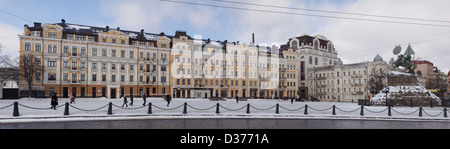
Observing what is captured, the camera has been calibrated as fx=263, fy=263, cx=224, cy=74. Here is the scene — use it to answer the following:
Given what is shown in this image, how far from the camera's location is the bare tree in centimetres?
Result: 4303

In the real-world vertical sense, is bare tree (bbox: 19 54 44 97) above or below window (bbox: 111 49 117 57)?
below

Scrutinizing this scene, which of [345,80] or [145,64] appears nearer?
[145,64]

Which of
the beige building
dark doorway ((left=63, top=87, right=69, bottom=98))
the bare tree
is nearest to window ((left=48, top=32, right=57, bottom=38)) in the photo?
the bare tree

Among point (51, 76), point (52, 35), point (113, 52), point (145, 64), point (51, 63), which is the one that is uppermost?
point (52, 35)

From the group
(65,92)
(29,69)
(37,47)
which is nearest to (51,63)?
(37,47)

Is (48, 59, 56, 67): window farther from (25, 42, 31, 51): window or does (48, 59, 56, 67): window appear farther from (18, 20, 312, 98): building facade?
(25, 42, 31, 51): window

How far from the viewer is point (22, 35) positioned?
148 feet

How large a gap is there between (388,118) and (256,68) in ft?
166

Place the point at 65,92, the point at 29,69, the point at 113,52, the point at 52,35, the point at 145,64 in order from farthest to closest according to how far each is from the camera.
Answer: the point at 145,64 < the point at 113,52 < the point at 65,92 < the point at 52,35 < the point at 29,69

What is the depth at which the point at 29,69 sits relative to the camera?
142 feet

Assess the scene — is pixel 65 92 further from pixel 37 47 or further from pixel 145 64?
pixel 145 64

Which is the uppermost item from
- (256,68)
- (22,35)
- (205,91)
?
(22,35)
